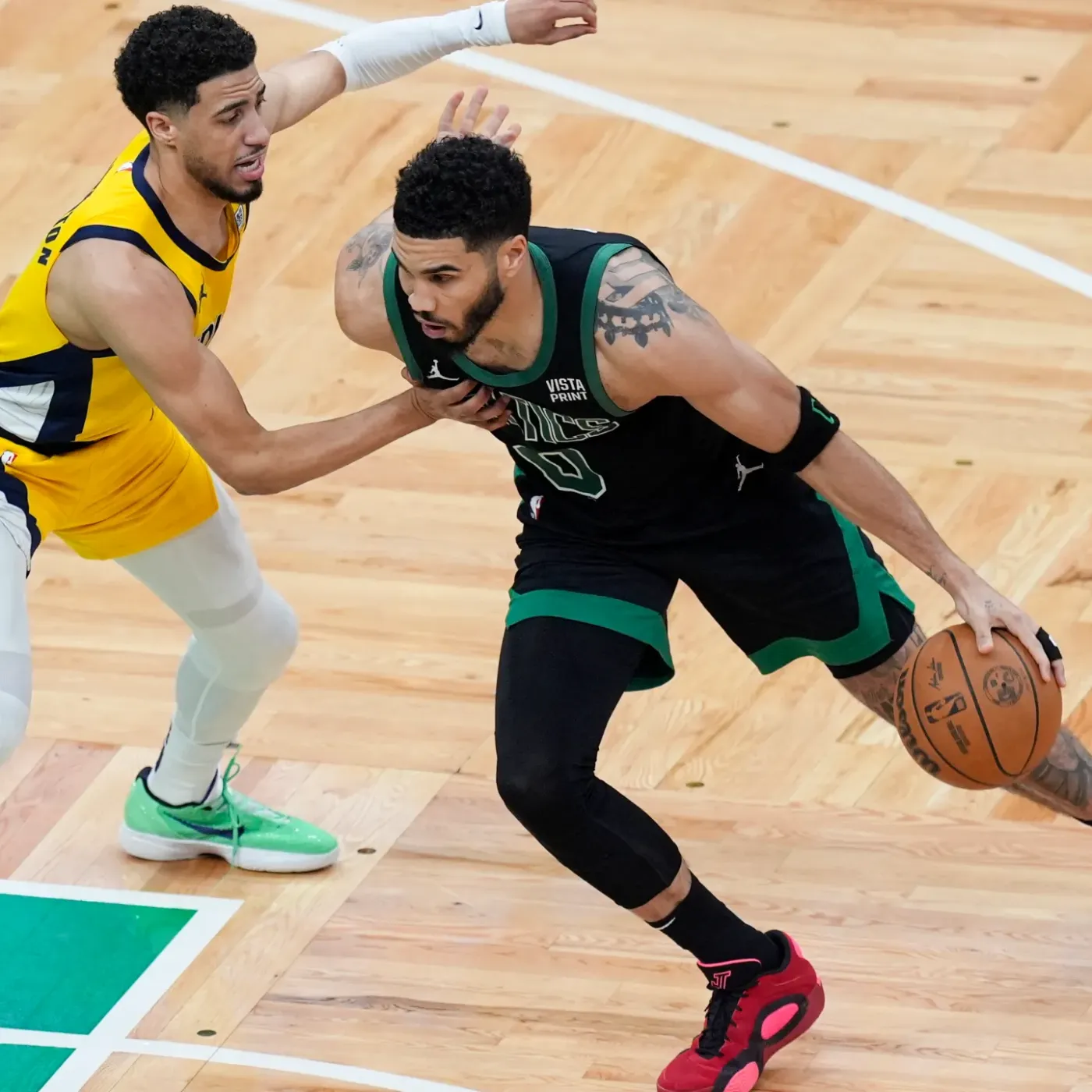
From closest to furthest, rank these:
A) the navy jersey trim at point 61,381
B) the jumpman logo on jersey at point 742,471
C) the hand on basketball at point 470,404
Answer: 1. the hand on basketball at point 470,404
2. the jumpman logo on jersey at point 742,471
3. the navy jersey trim at point 61,381

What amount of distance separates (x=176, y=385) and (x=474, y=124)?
86cm

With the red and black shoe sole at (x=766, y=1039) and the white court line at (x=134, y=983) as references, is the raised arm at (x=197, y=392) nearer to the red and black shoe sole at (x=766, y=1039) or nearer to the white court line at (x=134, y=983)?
the white court line at (x=134, y=983)

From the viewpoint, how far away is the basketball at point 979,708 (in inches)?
191

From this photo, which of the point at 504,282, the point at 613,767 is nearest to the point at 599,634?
the point at 504,282

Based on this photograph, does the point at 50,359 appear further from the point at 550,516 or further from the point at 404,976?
the point at 404,976

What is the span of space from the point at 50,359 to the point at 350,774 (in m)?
1.65

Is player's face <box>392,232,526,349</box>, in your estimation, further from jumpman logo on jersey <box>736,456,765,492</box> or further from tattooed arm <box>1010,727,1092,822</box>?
tattooed arm <box>1010,727,1092,822</box>

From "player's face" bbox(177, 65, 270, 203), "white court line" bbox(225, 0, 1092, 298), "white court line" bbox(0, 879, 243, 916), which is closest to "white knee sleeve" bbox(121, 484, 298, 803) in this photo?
"white court line" bbox(0, 879, 243, 916)

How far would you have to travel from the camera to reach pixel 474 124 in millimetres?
5098

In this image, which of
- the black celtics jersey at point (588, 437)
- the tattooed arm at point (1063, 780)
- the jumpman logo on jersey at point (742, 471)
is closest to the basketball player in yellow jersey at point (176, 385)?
the black celtics jersey at point (588, 437)

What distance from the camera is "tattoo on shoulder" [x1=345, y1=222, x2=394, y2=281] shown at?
5.00 m

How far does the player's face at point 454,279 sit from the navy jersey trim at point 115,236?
0.65 metres

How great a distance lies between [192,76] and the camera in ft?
16.4

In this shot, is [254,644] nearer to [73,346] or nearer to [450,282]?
[73,346]
